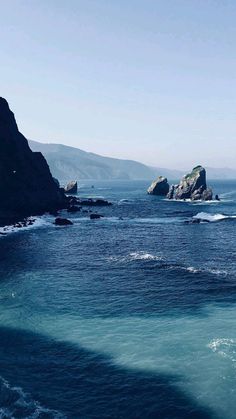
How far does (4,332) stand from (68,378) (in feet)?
45.2

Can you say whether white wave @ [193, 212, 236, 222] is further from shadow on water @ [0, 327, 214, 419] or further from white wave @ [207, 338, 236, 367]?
shadow on water @ [0, 327, 214, 419]

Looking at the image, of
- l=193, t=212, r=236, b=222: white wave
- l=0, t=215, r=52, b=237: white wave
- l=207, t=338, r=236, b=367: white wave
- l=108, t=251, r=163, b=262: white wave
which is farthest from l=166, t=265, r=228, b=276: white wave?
l=193, t=212, r=236, b=222: white wave

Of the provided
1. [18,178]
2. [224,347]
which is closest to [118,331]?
[224,347]

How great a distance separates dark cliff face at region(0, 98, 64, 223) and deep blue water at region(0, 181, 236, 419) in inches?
1826

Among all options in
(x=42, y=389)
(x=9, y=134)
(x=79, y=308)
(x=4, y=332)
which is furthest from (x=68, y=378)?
(x=9, y=134)

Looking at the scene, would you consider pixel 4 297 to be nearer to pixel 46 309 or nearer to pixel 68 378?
pixel 46 309

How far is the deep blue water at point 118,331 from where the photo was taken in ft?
112

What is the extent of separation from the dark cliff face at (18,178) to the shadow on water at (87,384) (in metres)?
88.5

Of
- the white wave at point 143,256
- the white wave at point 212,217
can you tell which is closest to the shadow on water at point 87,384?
the white wave at point 143,256

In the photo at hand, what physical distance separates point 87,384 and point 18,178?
115 m

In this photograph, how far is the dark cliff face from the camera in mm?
135500

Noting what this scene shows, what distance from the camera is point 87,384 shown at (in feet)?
120

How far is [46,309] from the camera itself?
2137 inches

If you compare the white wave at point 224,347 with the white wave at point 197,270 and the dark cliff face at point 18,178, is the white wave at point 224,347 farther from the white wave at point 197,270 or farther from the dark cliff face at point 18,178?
the dark cliff face at point 18,178
